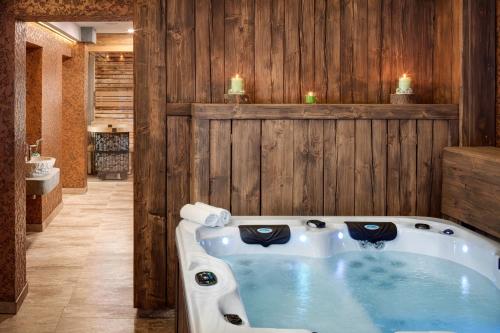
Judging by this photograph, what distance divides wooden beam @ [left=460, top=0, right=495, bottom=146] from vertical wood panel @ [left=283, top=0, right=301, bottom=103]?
3.00 ft

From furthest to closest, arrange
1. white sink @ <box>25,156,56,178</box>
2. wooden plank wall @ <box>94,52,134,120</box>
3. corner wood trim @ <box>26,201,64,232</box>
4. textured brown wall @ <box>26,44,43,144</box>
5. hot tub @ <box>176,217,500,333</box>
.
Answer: wooden plank wall @ <box>94,52,134,120</box> < textured brown wall @ <box>26,44,43,144</box> < corner wood trim @ <box>26,201,64,232</box> < white sink @ <box>25,156,56,178</box> < hot tub @ <box>176,217,500,333</box>

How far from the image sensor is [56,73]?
646 centimetres

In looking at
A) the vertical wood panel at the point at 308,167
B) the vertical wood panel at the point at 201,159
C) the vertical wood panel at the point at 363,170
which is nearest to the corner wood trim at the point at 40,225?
the vertical wood panel at the point at 201,159

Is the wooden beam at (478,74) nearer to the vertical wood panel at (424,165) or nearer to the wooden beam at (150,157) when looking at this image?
the vertical wood panel at (424,165)

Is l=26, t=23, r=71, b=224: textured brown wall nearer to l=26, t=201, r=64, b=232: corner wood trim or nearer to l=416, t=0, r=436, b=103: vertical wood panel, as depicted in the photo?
l=26, t=201, r=64, b=232: corner wood trim

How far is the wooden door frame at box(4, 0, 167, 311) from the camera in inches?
128

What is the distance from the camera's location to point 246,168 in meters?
3.08

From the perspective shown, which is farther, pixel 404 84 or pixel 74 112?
pixel 74 112

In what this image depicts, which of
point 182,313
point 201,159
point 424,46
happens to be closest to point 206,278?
point 182,313

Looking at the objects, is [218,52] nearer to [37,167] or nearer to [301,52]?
[301,52]

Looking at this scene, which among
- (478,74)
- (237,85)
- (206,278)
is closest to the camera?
(206,278)

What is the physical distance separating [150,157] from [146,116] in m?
0.24

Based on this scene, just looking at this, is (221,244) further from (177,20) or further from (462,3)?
(462,3)

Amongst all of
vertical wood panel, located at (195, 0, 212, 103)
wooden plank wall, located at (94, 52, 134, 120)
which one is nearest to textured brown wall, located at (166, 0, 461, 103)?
vertical wood panel, located at (195, 0, 212, 103)
